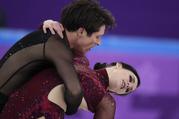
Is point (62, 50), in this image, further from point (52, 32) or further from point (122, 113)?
point (122, 113)

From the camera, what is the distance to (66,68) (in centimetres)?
152

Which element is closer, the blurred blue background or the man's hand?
the man's hand

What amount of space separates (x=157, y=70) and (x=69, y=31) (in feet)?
3.78

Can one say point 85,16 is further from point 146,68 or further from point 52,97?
point 146,68

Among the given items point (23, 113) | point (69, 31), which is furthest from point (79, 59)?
point (23, 113)

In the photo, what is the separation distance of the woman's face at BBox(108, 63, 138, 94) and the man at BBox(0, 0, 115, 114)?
0.38 feet

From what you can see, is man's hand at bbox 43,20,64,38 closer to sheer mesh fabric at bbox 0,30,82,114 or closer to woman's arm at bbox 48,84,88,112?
sheer mesh fabric at bbox 0,30,82,114

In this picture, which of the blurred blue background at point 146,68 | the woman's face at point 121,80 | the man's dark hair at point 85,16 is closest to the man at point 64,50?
the man's dark hair at point 85,16

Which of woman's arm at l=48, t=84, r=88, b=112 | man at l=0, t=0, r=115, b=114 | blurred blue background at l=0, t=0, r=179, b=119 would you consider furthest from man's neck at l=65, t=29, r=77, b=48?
blurred blue background at l=0, t=0, r=179, b=119

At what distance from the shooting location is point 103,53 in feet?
8.84

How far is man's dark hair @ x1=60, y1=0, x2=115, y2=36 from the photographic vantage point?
156 cm

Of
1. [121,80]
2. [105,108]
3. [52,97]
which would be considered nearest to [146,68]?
[121,80]

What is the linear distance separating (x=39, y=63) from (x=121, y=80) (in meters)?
0.26

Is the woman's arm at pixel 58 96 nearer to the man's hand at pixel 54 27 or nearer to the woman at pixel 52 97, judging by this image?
the woman at pixel 52 97
